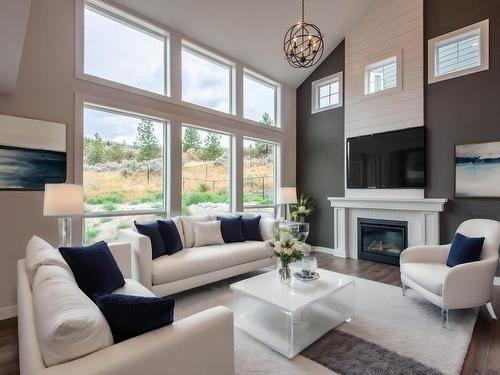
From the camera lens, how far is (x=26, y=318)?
1308 millimetres

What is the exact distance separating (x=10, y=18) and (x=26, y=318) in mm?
1846

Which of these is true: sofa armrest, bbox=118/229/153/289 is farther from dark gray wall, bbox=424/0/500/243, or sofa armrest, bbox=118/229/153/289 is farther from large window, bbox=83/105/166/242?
dark gray wall, bbox=424/0/500/243

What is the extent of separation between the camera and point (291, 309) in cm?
218

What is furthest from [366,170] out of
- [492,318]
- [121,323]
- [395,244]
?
[121,323]

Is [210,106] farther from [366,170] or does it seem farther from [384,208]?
[384,208]

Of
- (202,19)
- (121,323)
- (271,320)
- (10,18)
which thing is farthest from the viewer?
(202,19)

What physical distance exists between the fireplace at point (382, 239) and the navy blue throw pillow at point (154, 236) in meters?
3.77

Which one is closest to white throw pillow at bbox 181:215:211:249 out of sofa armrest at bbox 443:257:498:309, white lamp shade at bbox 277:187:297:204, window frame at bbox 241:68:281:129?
white lamp shade at bbox 277:187:297:204

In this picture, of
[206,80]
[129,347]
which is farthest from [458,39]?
[129,347]

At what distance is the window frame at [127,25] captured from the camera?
3.52 m

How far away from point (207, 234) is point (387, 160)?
345 centimetres

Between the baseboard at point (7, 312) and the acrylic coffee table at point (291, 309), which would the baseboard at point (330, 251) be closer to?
the acrylic coffee table at point (291, 309)

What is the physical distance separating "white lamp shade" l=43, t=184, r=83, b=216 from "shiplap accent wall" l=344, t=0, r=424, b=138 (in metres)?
Answer: 4.82

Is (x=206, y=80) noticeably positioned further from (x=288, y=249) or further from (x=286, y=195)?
(x=288, y=249)
